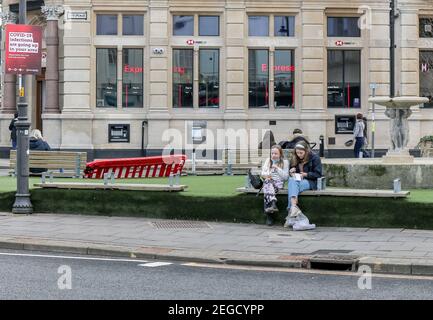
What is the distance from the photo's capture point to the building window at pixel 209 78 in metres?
33.1

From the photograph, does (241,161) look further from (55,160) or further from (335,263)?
(335,263)

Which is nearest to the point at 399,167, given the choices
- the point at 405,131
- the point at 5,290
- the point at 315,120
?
the point at 405,131

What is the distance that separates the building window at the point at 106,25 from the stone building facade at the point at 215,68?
40 millimetres

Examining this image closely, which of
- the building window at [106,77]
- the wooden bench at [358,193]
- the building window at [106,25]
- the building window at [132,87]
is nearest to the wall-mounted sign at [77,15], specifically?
the building window at [106,25]

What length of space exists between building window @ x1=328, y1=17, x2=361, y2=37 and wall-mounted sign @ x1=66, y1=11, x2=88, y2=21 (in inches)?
392

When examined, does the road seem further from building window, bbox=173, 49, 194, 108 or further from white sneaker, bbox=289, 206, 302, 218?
building window, bbox=173, 49, 194, 108

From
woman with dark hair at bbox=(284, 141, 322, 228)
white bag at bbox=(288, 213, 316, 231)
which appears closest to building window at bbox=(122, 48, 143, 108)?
woman with dark hair at bbox=(284, 141, 322, 228)

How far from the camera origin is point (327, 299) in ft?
28.6

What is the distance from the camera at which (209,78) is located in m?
33.3

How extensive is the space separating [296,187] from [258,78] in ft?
64.8

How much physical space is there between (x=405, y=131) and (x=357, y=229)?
4.04 m

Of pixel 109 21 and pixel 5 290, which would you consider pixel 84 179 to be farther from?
pixel 109 21

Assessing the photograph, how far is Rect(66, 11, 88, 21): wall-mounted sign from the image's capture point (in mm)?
32500

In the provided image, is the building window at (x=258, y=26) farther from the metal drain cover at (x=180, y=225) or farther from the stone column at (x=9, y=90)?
the metal drain cover at (x=180, y=225)
